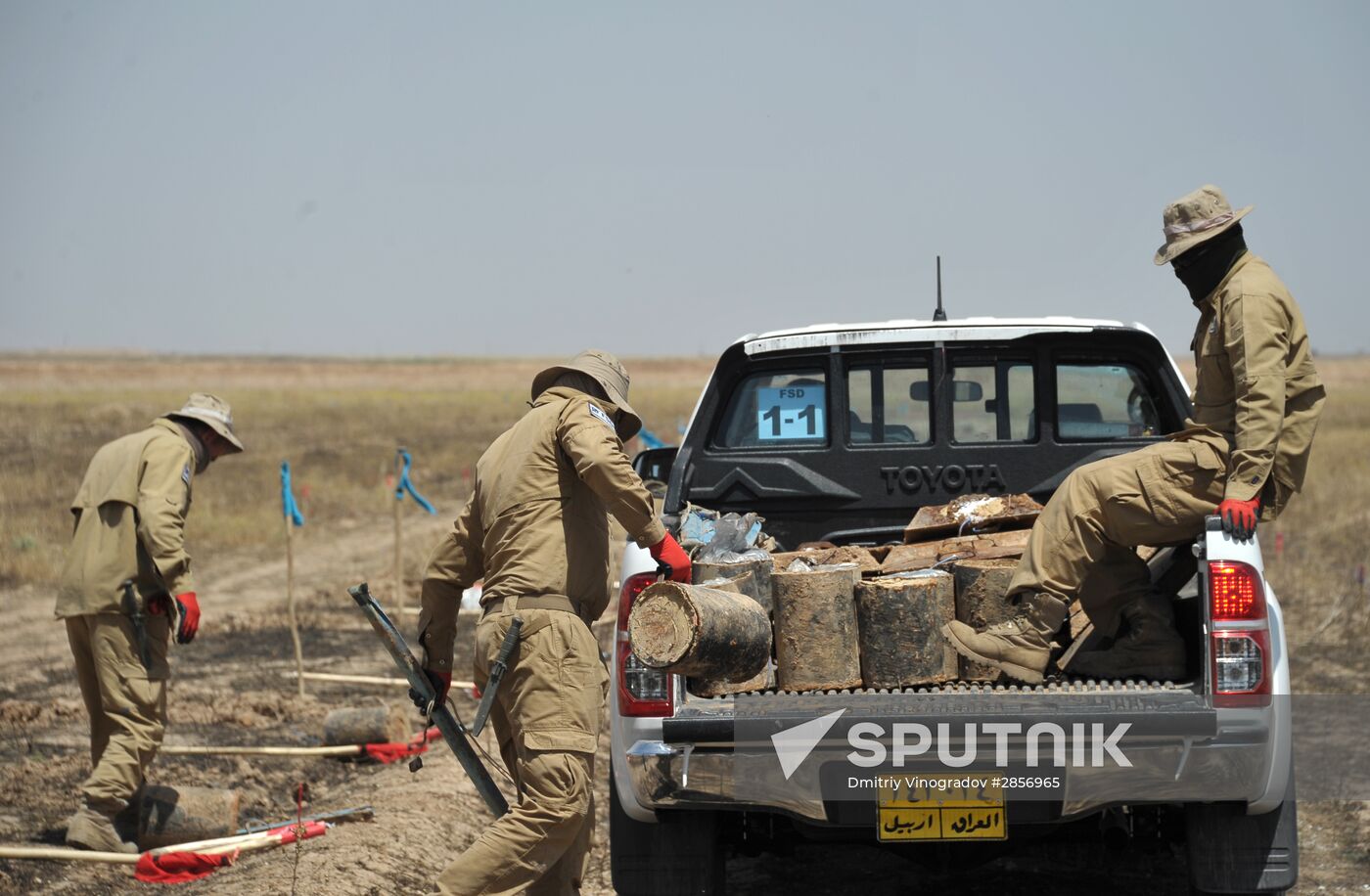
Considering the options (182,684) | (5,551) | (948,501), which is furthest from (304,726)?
(5,551)

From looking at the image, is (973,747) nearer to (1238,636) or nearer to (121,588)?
(1238,636)

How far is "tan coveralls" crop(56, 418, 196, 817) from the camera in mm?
6965

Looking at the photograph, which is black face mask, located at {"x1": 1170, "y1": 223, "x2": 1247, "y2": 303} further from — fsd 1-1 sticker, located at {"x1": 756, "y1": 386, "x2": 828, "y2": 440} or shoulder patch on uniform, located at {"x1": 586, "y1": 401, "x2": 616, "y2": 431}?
shoulder patch on uniform, located at {"x1": 586, "y1": 401, "x2": 616, "y2": 431}

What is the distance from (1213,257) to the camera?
17.4ft

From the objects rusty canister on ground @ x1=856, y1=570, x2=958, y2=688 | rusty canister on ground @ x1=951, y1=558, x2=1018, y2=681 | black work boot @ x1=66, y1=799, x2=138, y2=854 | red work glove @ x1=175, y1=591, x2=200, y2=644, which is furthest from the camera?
Result: red work glove @ x1=175, y1=591, x2=200, y2=644

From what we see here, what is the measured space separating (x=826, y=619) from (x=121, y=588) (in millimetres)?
3518

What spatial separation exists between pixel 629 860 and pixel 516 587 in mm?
921

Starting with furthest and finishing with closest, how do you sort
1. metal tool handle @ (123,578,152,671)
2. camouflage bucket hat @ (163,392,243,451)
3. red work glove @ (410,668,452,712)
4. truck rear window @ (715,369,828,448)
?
camouflage bucket hat @ (163,392,243,451), metal tool handle @ (123,578,152,671), truck rear window @ (715,369,828,448), red work glove @ (410,668,452,712)

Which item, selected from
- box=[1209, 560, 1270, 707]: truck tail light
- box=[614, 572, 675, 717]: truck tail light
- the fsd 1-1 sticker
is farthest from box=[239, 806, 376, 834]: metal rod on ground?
box=[1209, 560, 1270, 707]: truck tail light

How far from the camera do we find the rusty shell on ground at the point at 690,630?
4574 mm

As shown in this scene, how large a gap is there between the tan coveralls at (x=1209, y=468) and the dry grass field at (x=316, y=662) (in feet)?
5.61

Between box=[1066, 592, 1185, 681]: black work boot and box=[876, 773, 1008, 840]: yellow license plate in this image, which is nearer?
box=[876, 773, 1008, 840]: yellow license plate

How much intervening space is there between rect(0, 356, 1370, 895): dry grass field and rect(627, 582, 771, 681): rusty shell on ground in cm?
173

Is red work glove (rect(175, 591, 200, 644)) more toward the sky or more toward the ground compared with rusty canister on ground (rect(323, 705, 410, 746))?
more toward the sky
